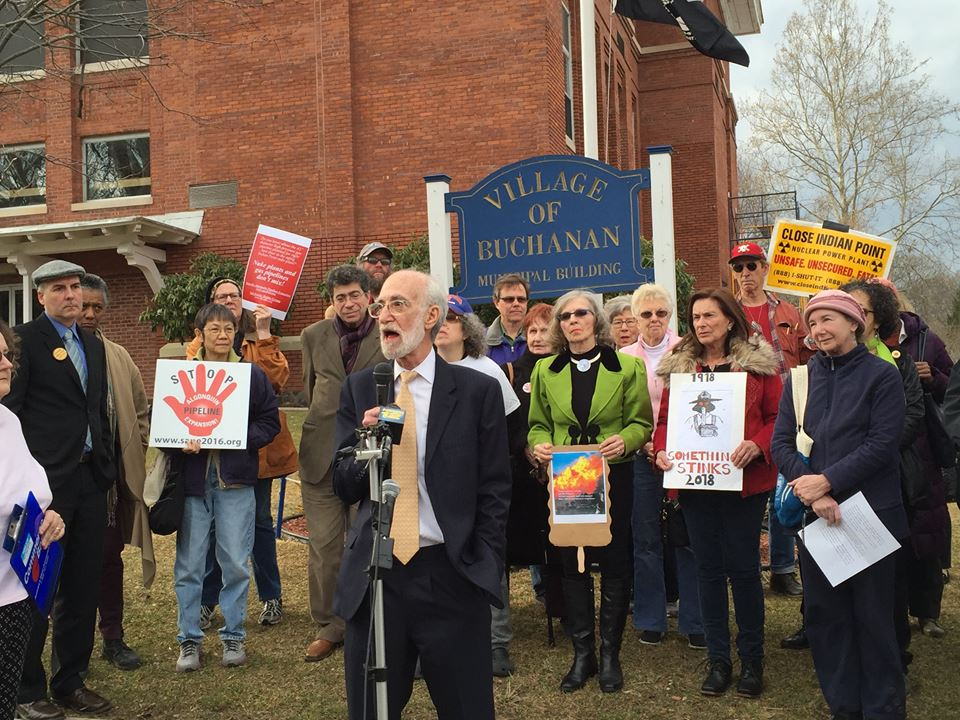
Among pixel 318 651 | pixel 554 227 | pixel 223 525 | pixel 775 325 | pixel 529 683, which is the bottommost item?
pixel 529 683

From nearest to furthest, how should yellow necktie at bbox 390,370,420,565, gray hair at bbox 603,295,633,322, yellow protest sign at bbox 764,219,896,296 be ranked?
yellow necktie at bbox 390,370,420,565 < gray hair at bbox 603,295,633,322 < yellow protest sign at bbox 764,219,896,296

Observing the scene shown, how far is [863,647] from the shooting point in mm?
4469

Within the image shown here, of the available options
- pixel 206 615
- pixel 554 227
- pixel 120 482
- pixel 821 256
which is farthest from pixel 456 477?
pixel 821 256

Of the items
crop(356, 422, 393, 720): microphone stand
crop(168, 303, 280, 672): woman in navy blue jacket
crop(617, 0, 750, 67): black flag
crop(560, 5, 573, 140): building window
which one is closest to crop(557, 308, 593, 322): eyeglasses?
crop(168, 303, 280, 672): woman in navy blue jacket

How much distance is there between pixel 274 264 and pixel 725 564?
5058 mm

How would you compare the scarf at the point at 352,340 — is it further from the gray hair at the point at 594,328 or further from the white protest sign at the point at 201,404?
the gray hair at the point at 594,328

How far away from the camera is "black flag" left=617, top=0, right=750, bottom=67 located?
34.7ft

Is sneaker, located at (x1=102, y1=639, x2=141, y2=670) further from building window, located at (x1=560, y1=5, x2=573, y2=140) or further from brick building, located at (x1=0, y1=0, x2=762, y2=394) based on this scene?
building window, located at (x1=560, y1=5, x2=573, y2=140)

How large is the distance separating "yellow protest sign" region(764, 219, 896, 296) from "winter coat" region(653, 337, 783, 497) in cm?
277

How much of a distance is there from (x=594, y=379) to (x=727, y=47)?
660 centimetres

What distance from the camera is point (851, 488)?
14.6 feet

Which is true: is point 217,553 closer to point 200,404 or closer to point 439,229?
point 200,404

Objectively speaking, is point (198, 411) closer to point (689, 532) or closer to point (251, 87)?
point (689, 532)

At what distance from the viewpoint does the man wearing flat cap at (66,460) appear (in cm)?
495
